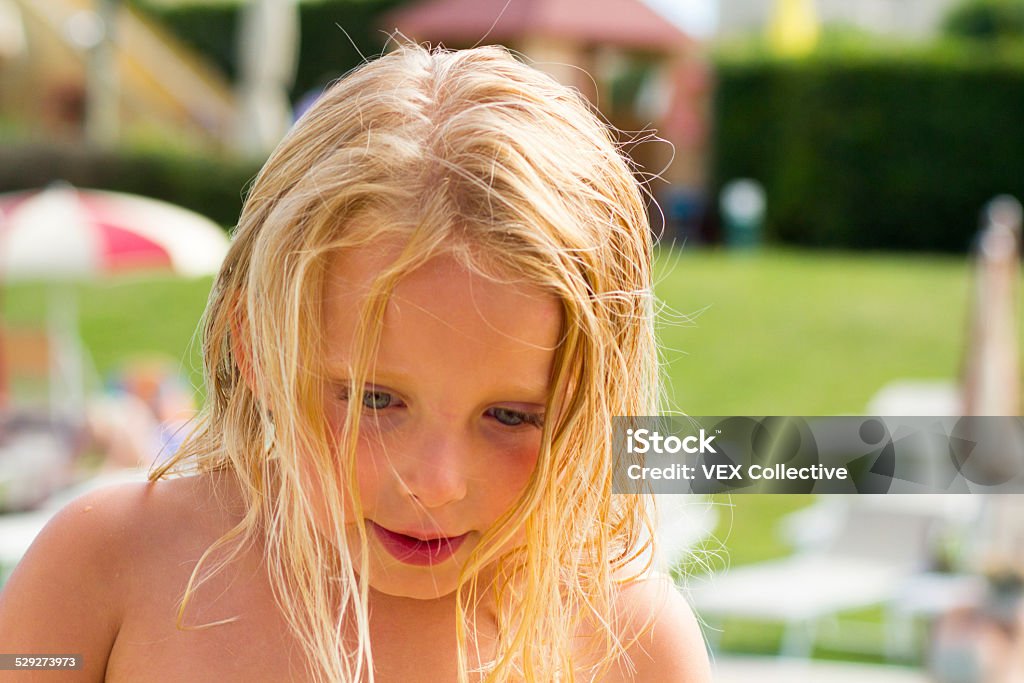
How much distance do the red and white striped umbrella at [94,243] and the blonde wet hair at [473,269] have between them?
261 inches

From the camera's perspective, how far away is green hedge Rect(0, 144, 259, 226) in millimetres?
14758

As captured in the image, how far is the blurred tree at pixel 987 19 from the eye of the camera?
22375 millimetres

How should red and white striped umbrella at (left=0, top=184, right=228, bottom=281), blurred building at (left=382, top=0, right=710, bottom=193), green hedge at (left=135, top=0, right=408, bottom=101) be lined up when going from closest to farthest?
red and white striped umbrella at (left=0, top=184, right=228, bottom=281) → blurred building at (left=382, top=0, right=710, bottom=193) → green hedge at (left=135, top=0, right=408, bottom=101)

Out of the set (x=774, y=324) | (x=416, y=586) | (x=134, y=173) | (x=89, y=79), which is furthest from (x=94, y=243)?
(x=89, y=79)

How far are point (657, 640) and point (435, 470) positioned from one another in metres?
0.26

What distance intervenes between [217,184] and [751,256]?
19.9 ft

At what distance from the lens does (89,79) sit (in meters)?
19.7

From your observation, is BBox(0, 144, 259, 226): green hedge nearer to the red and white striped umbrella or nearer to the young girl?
the red and white striped umbrella

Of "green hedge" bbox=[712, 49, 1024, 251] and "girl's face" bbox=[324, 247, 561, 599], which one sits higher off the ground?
"green hedge" bbox=[712, 49, 1024, 251]

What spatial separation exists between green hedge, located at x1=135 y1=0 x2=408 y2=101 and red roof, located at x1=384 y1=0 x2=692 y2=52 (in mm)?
4039

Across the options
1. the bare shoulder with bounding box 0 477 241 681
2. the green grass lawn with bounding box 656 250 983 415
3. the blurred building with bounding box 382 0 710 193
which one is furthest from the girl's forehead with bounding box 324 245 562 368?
the blurred building with bounding box 382 0 710 193

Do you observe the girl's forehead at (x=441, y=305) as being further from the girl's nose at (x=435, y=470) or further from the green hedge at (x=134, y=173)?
the green hedge at (x=134, y=173)

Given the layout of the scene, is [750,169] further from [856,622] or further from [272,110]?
[856,622]

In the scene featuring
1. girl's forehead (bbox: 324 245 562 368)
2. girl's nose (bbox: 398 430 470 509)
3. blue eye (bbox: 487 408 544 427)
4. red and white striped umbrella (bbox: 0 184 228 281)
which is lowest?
girl's nose (bbox: 398 430 470 509)
